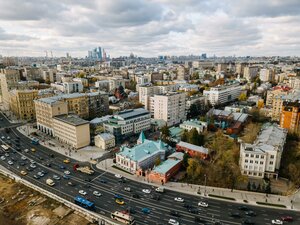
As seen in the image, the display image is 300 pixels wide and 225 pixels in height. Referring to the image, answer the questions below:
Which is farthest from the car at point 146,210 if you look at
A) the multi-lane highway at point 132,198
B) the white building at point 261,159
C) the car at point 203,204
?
the white building at point 261,159

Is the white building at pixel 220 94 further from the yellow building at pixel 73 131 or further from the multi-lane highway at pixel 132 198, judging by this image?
the multi-lane highway at pixel 132 198

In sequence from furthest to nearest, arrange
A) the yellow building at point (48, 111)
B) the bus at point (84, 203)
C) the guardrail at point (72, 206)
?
the yellow building at point (48, 111) < the bus at point (84, 203) < the guardrail at point (72, 206)

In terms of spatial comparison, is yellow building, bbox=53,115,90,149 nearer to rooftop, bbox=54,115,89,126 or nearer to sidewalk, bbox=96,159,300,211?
rooftop, bbox=54,115,89,126

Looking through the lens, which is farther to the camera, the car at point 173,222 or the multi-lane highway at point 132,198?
the multi-lane highway at point 132,198

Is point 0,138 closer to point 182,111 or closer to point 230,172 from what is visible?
point 182,111

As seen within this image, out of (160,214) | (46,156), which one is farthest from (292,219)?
(46,156)

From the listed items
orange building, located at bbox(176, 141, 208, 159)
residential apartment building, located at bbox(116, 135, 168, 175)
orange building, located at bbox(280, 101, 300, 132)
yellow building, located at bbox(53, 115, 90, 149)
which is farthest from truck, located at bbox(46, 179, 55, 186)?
orange building, located at bbox(280, 101, 300, 132)

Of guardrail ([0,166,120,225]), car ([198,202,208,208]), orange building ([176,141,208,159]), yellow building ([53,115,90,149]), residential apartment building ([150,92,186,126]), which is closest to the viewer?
guardrail ([0,166,120,225])
